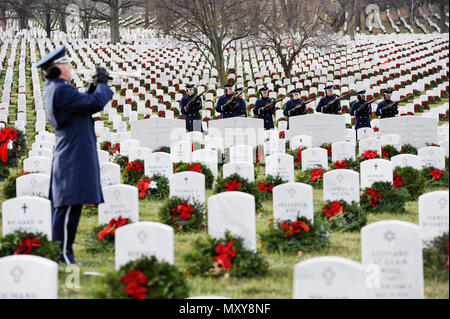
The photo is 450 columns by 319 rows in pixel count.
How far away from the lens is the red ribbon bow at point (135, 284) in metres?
4.89

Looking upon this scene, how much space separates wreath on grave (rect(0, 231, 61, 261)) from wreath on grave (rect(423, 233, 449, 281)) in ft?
11.4

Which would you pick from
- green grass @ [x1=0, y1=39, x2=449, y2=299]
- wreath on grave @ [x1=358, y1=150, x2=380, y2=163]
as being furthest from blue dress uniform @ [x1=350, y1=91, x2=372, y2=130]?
green grass @ [x1=0, y1=39, x2=449, y2=299]

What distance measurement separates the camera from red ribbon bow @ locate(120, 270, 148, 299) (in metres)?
4.89

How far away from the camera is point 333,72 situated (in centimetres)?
3369

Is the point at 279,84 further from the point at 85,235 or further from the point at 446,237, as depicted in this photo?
the point at 446,237

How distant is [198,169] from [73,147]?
4824 mm

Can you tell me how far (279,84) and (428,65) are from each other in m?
8.90

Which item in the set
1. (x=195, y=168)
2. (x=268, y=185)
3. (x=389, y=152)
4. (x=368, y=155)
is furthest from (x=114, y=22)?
(x=268, y=185)

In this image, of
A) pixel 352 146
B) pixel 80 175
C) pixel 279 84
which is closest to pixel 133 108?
pixel 279 84

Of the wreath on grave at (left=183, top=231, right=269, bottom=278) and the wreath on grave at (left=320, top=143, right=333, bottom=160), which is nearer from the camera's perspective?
the wreath on grave at (left=183, top=231, right=269, bottom=278)

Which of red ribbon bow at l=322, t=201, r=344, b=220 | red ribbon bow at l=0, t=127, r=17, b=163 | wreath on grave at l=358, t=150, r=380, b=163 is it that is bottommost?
red ribbon bow at l=322, t=201, r=344, b=220

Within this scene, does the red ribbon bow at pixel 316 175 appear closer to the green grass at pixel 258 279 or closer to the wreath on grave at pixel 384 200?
the green grass at pixel 258 279

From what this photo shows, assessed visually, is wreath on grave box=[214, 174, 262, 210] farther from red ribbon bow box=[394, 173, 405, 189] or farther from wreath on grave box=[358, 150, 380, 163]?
wreath on grave box=[358, 150, 380, 163]

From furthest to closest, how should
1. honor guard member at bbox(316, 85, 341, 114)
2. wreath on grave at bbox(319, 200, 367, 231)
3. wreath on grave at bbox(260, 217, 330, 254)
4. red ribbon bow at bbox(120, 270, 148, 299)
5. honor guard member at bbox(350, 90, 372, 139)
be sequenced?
honor guard member at bbox(316, 85, 341, 114), honor guard member at bbox(350, 90, 372, 139), wreath on grave at bbox(319, 200, 367, 231), wreath on grave at bbox(260, 217, 330, 254), red ribbon bow at bbox(120, 270, 148, 299)
